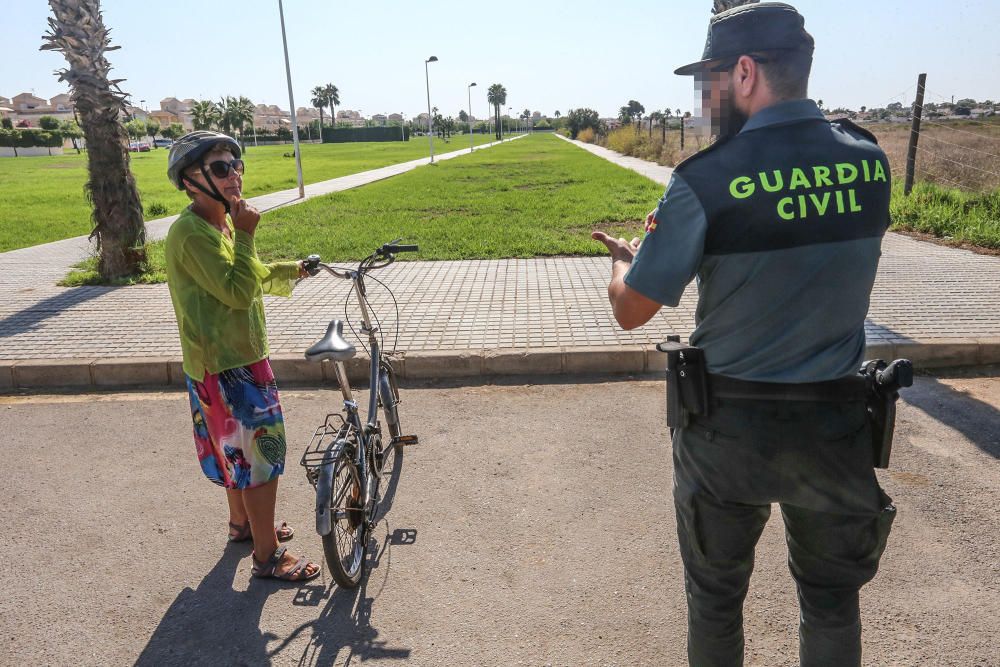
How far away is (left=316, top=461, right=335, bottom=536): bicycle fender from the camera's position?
2.89 metres

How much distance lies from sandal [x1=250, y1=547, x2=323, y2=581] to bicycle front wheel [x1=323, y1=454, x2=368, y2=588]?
222mm

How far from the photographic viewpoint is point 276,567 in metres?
3.32

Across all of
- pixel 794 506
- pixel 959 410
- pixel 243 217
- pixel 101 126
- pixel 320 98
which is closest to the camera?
pixel 794 506

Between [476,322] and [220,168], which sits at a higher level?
[220,168]

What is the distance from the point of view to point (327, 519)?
2.90 meters

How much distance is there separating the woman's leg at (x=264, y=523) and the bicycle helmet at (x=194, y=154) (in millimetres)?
1260

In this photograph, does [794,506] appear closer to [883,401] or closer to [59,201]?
[883,401]

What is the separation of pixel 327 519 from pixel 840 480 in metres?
1.92

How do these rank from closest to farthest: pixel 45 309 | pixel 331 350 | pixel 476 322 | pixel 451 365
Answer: pixel 331 350
pixel 451 365
pixel 476 322
pixel 45 309

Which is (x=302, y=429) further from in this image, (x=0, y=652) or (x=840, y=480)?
(x=840, y=480)

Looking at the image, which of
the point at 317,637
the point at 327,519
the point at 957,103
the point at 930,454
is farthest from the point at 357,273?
the point at 957,103

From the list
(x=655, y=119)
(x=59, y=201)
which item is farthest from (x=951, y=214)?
(x=655, y=119)

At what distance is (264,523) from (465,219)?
1152 centimetres

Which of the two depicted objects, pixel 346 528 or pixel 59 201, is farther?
pixel 59 201
